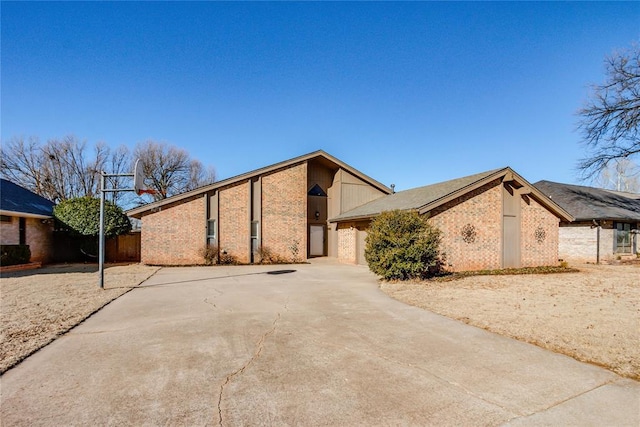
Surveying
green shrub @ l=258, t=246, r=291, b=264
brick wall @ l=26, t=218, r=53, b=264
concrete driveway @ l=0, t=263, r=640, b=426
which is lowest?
green shrub @ l=258, t=246, r=291, b=264

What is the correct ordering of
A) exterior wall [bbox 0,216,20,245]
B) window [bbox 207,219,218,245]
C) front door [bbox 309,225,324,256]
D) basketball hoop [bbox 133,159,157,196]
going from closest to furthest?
basketball hoop [bbox 133,159,157,196]
exterior wall [bbox 0,216,20,245]
window [bbox 207,219,218,245]
front door [bbox 309,225,324,256]

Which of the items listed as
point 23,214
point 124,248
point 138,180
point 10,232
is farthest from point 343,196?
point 10,232

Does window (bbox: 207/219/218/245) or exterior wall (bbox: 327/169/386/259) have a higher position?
exterior wall (bbox: 327/169/386/259)

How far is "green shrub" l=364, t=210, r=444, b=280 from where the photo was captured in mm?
11047

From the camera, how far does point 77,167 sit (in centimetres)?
3080

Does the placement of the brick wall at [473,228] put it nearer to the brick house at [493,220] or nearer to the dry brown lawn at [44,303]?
the brick house at [493,220]

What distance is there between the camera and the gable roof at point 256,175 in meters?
15.7

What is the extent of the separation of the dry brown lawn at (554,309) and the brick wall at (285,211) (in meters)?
8.66

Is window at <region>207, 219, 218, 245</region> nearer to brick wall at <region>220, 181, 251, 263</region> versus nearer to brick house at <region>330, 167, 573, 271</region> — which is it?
brick wall at <region>220, 181, 251, 263</region>

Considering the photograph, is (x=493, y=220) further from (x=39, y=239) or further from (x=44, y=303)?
(x=39, y=239)

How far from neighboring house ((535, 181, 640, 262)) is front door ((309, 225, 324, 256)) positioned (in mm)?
14479

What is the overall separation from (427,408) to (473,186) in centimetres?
1230

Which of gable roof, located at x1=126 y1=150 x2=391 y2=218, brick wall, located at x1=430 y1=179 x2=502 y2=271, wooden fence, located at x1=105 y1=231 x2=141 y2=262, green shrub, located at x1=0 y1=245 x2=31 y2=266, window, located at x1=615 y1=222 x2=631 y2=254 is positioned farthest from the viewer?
window, located at x1=615 y1=222 x2=631 y2=254

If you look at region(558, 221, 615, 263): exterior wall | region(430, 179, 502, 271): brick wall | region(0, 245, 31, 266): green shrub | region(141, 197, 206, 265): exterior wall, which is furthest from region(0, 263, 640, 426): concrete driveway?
region(558, 221, 615, 263): exterior wall
